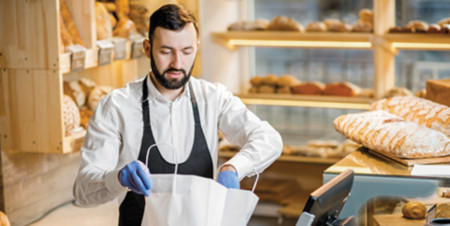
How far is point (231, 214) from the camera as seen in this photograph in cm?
175

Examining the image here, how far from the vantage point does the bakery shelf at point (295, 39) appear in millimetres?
4066

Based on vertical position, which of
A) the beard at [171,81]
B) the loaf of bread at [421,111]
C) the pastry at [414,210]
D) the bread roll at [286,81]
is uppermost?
the beard at [171,81]

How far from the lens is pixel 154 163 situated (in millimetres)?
2137

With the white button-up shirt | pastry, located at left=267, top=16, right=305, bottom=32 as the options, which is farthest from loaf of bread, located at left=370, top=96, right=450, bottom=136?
pastry, located at left=267, top=16, right=305, bottom=32

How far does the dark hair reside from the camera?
6.66 ft

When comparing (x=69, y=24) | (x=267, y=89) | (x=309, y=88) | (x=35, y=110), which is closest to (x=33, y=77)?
(x=35, y=110)

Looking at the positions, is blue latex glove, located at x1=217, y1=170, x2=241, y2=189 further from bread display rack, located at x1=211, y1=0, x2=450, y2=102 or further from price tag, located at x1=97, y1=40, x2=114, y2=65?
bread display rack, located at x1=211, y1=0, x2=450, y2=102

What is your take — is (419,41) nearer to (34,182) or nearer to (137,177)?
(34,182)

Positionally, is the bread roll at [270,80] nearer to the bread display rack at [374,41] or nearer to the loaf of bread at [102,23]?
the bread display rack at [374,41]

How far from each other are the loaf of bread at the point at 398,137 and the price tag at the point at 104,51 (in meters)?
1.33

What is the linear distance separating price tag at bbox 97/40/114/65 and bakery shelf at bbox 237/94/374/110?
1382 mm

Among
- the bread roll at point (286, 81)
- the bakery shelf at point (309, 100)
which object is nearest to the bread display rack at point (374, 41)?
the bakery shelf at point (309, 100)

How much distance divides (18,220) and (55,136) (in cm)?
49

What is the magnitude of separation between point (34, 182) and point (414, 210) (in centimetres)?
198
